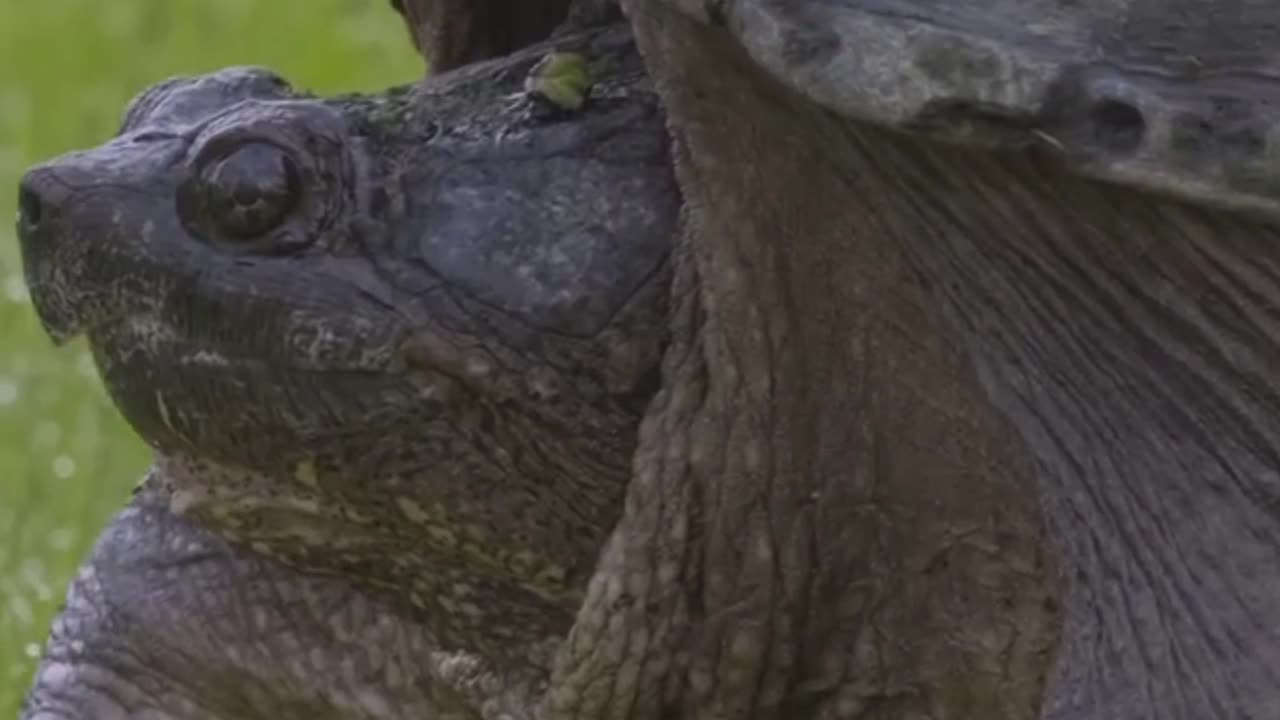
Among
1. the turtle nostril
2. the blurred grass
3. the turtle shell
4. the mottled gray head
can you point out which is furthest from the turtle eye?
the blurred grass

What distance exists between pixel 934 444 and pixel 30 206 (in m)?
0.85

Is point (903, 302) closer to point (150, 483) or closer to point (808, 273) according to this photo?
point (808, 273)

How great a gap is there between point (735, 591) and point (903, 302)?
1.11ft

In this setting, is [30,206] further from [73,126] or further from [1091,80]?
[73,126]

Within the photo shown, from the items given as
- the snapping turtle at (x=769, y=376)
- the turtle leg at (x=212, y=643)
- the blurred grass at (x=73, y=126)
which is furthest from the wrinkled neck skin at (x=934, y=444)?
the blurred grass at (x=73, y=126)

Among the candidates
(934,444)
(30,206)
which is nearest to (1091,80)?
(934,444)

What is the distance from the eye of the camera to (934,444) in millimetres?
2783

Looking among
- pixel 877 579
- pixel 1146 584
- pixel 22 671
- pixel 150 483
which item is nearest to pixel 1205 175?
pixel 1146 584

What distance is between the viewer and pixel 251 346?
2975 mm

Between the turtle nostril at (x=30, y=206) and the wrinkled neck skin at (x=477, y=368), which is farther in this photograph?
the turtle nostril at (x=30, y=206)

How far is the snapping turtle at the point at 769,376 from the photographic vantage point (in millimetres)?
2436

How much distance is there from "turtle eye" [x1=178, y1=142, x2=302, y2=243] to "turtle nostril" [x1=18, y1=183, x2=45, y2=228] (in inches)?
6.2

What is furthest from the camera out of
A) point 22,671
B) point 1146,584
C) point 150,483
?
point 22,671

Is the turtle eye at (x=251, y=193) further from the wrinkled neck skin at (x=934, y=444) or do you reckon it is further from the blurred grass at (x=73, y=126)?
the blurred grass at (x=73, y=126)
